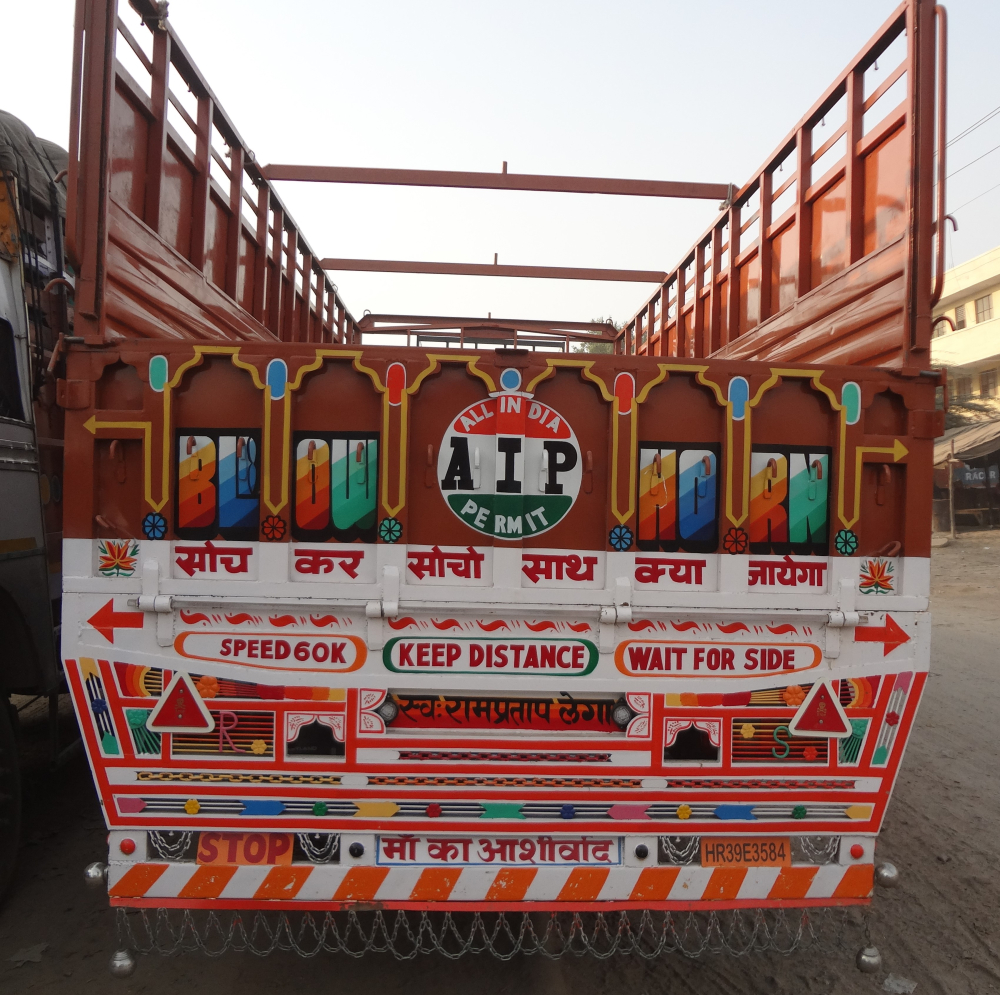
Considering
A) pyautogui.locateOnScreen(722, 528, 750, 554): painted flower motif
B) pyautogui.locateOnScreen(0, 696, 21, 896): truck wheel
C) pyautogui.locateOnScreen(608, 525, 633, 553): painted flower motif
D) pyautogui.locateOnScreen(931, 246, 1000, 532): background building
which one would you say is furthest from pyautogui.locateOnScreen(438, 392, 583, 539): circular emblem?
pyautogui.locateOnScreen(931, 246, 1000, 532): background building

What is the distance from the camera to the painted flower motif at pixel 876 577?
2.45m

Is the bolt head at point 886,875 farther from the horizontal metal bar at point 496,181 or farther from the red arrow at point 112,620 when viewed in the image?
the horizontal metal bar at point 496,181

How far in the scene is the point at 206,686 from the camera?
235cm

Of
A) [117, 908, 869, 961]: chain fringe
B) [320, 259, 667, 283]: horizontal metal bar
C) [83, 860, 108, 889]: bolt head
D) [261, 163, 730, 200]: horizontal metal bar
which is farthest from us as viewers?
[320, 259, 667, 283]: horizontal metal bar

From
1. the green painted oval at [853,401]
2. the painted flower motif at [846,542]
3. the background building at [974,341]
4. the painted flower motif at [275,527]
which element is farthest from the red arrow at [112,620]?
the background building at [974,341]

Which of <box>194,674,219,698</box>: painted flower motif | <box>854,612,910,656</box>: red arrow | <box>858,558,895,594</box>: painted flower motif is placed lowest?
<box>194,674,219,698</box>: painted flower motif

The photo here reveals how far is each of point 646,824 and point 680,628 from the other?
25.8 inches

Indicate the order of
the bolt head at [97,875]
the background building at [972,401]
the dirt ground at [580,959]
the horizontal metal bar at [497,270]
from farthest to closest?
the background building at [972,401]
the horizontal metal bar at [497,270]
the dirt ground at [580,959]
the bolt head at [97,875]

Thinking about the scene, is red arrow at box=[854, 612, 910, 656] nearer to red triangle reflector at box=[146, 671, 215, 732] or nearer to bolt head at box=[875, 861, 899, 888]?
bolt head at box=[875, 861, 899, 888]

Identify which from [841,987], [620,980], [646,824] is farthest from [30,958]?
[841,987]

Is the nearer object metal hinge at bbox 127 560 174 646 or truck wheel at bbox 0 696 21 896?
metal hinge at bbox 127 560 174 646

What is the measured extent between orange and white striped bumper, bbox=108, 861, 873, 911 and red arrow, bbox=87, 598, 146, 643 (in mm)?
746

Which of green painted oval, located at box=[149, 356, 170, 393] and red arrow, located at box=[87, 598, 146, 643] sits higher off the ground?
green painted oval, located at box=[149, 356, 170, 393]

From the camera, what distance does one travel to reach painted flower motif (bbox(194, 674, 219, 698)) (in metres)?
2.35
